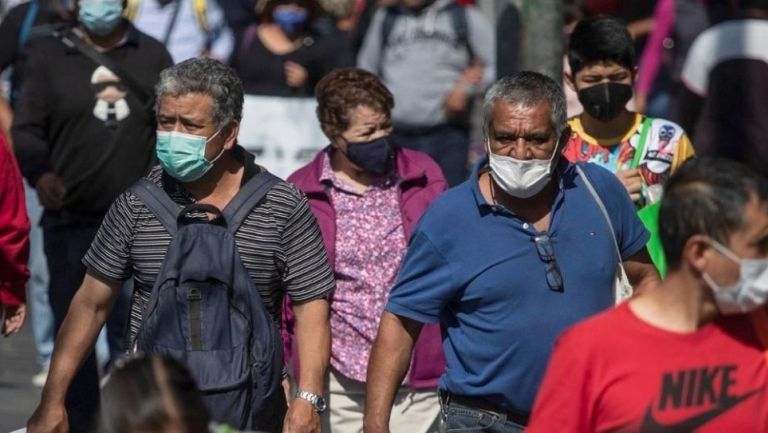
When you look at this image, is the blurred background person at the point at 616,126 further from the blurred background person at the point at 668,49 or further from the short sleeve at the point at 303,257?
the blurred background person at the point at 668,49

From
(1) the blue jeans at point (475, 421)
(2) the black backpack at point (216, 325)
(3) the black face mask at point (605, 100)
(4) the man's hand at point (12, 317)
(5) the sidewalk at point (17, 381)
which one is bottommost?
(5) the sidewalk at point (17, 381)

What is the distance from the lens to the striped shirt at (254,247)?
5.43 m

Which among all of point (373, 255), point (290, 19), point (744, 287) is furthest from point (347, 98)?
point (290, 19)

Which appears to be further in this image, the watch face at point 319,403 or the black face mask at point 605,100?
the black face mask at point 605,100

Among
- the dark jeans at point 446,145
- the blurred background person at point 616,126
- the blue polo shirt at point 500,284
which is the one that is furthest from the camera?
the dark jeans at point 446,145

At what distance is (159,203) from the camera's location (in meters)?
5.48

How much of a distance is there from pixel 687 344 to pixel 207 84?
2.02 meters

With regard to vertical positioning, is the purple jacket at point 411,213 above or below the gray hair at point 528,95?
below

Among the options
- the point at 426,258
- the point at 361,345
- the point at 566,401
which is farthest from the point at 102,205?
the point at 566,401

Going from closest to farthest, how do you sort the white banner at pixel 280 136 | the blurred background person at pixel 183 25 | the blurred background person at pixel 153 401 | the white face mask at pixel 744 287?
the blurred background person at pixel 153 401 → the white face mask at pixel 744 287 → the white banner at pixel 280 136 → the blurred background person at pixel 183 25

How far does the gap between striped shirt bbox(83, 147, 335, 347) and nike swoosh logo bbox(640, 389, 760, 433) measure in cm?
171

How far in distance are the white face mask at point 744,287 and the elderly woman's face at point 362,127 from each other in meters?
2.79

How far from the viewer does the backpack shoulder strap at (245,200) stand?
541 cm

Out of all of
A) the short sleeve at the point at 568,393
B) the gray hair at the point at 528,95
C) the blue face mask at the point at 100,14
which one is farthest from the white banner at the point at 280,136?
the short sleeve at the point at 568,393
